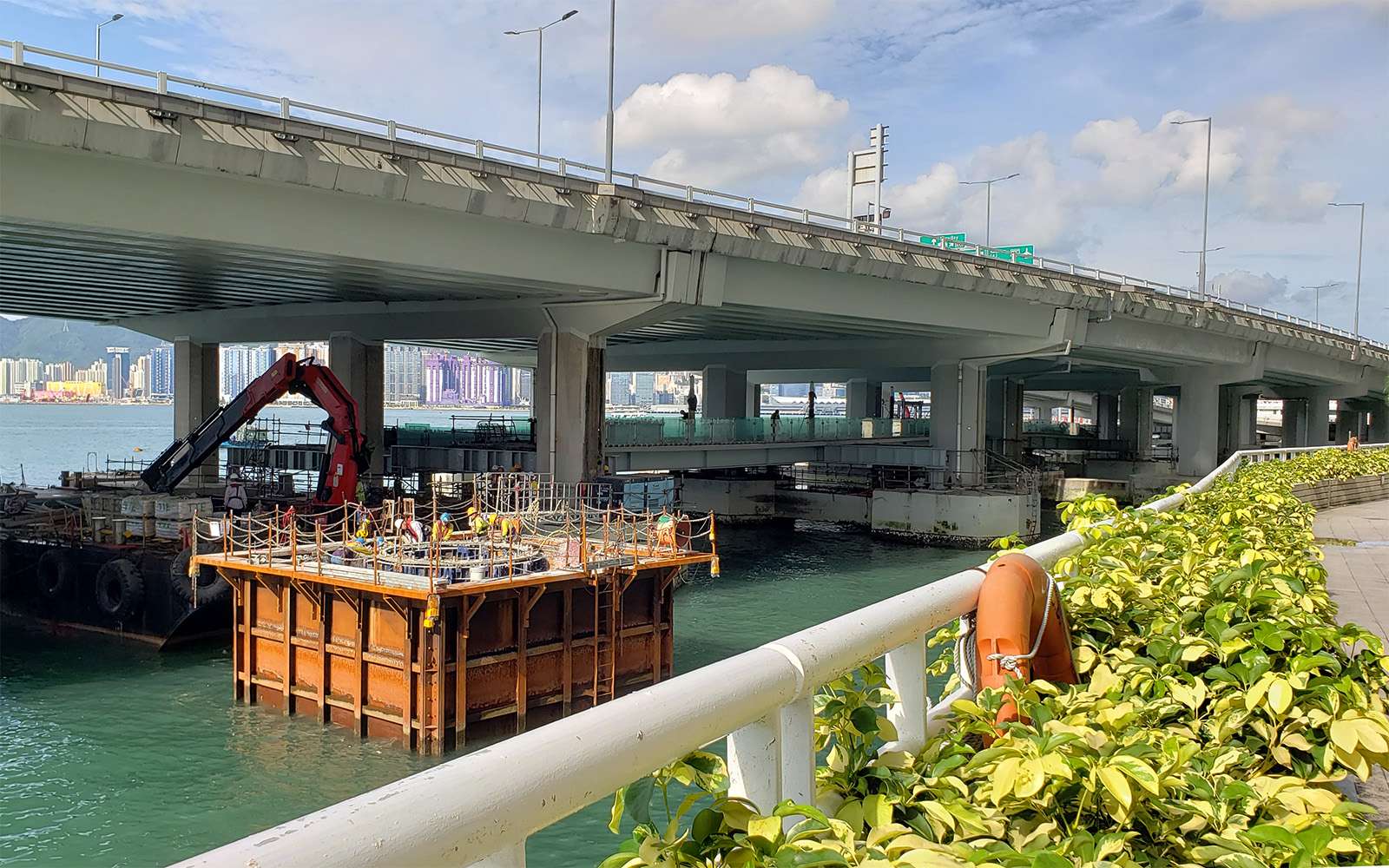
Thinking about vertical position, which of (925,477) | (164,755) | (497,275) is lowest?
(164,755)

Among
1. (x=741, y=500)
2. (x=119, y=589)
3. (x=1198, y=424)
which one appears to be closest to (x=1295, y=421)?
(x=1198, y=424)

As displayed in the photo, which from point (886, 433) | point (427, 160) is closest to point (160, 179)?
point (427, 160)

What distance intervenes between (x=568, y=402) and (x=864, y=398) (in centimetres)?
7672

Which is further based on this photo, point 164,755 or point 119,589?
point 119,589

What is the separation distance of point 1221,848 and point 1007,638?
1.84 m

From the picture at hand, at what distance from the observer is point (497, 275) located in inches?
1250

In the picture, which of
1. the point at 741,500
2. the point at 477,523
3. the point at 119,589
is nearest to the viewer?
the point at 477,523

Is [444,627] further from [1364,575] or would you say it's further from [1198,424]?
[1198,424]

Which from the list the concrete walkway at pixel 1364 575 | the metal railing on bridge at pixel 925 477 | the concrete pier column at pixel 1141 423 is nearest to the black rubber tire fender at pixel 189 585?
the concrete walkway at pixel 1364 575

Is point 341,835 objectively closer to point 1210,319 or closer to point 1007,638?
point 1007,638

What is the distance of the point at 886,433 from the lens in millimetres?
74062

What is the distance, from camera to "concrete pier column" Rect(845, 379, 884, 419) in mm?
112500

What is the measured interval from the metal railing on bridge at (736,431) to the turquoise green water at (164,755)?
16032 millimetres

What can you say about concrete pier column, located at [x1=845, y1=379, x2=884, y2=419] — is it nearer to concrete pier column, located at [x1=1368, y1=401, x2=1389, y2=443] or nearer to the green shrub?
concrete pier column, located at [x1=1368, y1=401, x2=1389, y2=443]
